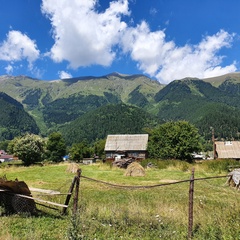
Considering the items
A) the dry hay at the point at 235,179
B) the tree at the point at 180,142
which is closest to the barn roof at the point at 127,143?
the tree at the point at 180,142

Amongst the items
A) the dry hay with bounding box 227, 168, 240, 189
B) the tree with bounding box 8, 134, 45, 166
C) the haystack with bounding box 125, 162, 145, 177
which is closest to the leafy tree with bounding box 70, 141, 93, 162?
the tree with bounding box 8, 134, 45, 166

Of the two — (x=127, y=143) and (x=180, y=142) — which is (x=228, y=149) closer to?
(x=180, y=142)

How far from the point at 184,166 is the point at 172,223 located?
20.7 m

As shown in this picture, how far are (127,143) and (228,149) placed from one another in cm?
2202

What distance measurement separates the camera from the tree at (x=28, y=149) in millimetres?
41625

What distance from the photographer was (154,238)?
6.44 m

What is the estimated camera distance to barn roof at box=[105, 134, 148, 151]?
201ft

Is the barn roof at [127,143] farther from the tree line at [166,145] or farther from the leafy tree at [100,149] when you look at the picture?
the leafy tree at [100,149]

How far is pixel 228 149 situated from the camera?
5469 cm

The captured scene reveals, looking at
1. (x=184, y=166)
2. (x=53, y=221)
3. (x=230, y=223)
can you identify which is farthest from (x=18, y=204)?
(x=184, y=166)

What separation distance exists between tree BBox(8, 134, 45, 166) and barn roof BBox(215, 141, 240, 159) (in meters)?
35.4

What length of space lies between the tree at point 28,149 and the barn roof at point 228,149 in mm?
35371

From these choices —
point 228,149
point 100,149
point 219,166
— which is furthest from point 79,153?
point 219,166

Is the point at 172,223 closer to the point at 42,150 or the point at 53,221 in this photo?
the point at 53,221
